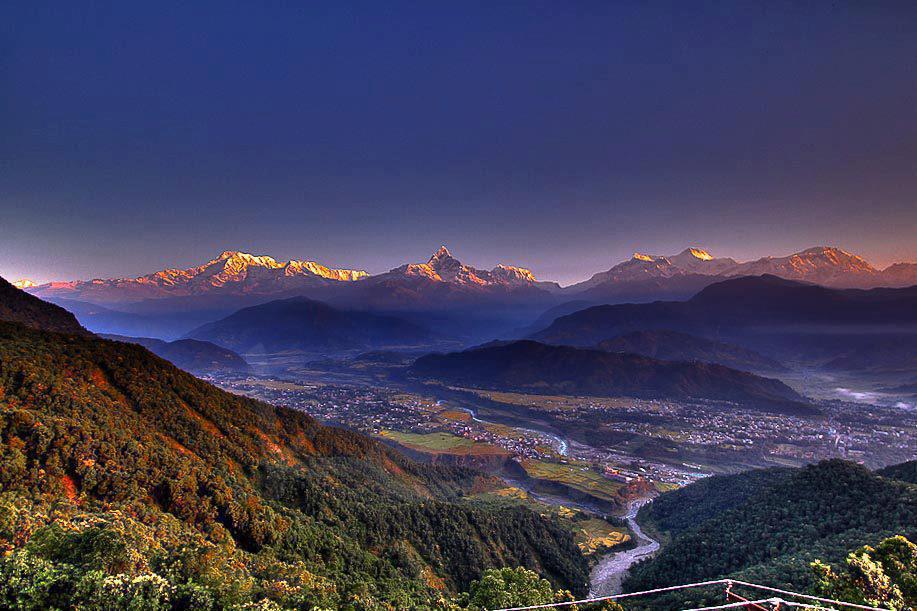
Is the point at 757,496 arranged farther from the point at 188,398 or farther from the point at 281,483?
the point at 188,398

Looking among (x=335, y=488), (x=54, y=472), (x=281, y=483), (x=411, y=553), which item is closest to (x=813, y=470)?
(x=411, y=553)

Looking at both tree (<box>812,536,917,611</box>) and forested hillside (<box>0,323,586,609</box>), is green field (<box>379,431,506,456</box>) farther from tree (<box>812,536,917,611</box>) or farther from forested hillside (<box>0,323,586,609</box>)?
tree (<box>812,536,917,611</box>)

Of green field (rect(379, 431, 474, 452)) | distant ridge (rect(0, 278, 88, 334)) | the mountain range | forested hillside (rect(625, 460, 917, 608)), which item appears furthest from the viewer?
green field (rect(379, 431, 474, 452))

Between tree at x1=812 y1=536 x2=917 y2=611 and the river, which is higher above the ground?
tree at x1=812 y1=536 x2=917 y2=611

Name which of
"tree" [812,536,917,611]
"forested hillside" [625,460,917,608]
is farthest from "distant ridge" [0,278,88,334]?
"forested hillside" [625,460,917,608]

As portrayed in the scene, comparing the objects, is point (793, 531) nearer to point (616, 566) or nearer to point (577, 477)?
point (616, 566)

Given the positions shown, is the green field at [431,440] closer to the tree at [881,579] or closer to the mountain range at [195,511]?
the mountain range at [195,511]

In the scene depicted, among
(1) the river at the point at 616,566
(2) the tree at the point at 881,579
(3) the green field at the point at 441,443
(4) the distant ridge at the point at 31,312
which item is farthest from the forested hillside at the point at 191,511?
(3) the green field at the point at 441,443
